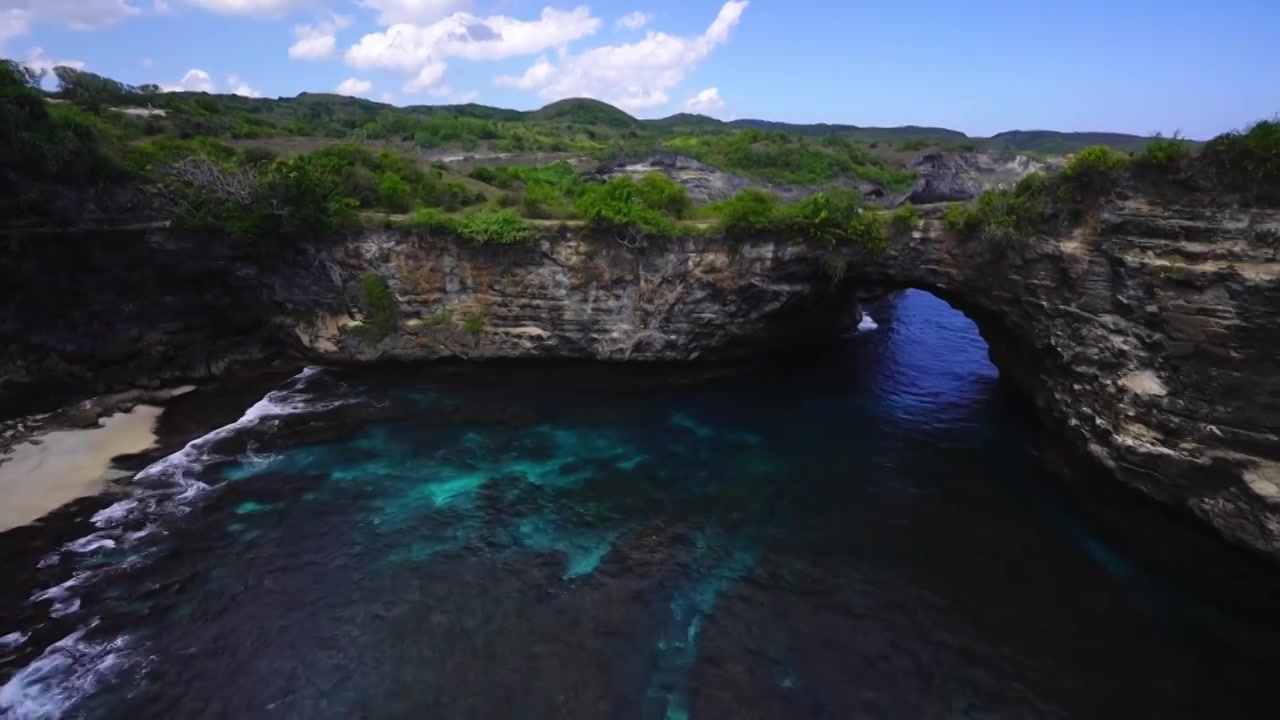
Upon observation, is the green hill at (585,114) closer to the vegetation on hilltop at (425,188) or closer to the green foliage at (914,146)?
the green foliage at (914,146)

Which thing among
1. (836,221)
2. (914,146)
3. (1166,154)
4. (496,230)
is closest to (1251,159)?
(1166,154)

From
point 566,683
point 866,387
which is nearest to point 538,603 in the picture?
point 566,683

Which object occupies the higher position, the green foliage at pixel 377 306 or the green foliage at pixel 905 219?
the green foliage at pixel 905 219

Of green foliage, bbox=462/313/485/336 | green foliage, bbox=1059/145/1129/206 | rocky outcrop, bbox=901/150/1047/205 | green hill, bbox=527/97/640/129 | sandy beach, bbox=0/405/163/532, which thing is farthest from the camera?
green hill, bbox=527/97/640/129

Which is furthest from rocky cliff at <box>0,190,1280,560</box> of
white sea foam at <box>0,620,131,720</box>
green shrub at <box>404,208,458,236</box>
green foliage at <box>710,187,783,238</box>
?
white sea foam at <box>0,620,131,720</box>

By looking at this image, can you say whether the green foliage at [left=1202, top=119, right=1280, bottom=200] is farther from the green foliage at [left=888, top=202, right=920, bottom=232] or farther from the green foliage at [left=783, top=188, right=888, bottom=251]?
the green foliage at [left=783, top=188, right=888, bottom=251]

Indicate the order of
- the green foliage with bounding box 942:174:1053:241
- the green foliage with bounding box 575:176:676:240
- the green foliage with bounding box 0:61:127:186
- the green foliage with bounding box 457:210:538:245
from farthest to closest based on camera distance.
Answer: the green foliage with bounding box 457:210:538:245
the green foliage with bounding box 575:176:676:240
the green foliage with bounding box 0:61:127:186
the green foliage with bounding box 942:174:1053:241

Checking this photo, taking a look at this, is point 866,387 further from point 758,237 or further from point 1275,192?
point 1275,192

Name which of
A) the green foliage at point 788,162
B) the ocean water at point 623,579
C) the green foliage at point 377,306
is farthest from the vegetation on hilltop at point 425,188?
the green foliage at point 788,162
